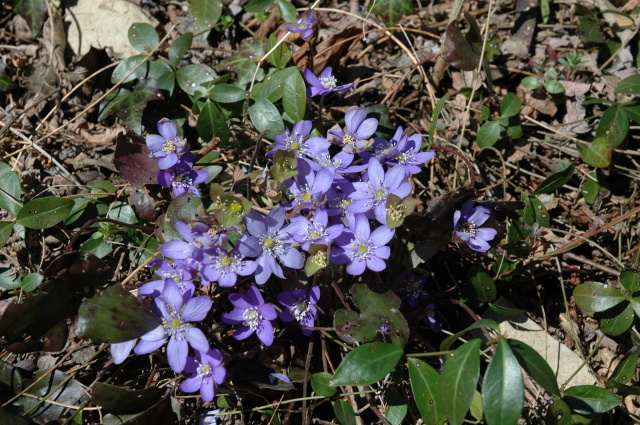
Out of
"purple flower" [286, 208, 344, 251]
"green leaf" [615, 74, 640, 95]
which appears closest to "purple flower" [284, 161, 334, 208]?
"purple flower" [286, 208, 344, 251]

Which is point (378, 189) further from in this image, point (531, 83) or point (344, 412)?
point (531, 83)

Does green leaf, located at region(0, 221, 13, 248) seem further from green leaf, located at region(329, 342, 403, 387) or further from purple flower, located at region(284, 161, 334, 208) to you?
green leaf, located at region(329, 342, 403, 387)

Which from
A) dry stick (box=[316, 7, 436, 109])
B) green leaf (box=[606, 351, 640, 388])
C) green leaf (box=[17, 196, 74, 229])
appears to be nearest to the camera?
green leaf (box=[606, 351, 640, 388])

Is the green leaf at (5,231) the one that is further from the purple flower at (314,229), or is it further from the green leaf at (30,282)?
the purple flower at (314,229)

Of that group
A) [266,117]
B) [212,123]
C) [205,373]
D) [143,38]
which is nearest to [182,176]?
[212,123]

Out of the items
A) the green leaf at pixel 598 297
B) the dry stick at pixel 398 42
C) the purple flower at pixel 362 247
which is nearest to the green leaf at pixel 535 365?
the purple flower at pixel 362 247

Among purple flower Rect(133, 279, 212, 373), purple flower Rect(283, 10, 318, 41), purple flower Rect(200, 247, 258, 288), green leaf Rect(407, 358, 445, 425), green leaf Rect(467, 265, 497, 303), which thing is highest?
purple flower Rect(283, 10, 318, 41)
